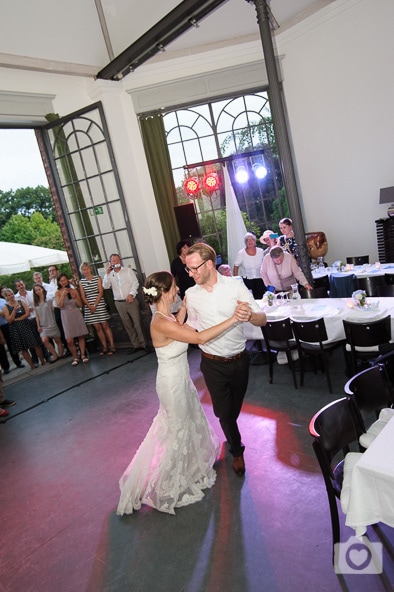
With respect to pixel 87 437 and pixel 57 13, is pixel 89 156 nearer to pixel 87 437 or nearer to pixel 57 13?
pixel 57 13

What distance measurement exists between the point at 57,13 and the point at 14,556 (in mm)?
6663

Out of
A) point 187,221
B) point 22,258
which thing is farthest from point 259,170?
point 22,258

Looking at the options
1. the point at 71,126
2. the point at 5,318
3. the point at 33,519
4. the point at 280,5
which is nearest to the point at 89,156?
the point at 71,126

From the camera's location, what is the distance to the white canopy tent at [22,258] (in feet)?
31.9

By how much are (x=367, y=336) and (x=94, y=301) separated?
5.08 metres

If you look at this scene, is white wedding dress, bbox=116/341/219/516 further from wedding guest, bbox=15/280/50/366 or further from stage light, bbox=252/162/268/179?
stage light, bbox=252/162/268/179

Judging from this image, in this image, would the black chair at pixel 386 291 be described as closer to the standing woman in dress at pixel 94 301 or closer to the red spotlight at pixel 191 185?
the red spotlight at pixel 191 185

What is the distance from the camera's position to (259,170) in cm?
813

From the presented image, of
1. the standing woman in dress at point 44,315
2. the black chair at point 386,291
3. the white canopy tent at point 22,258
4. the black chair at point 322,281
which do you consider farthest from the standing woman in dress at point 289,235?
the white canopy tent at point 22,258

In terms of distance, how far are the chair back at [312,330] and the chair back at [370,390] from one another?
1368 millimetres

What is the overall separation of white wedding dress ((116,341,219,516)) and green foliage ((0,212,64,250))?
14.5 metres

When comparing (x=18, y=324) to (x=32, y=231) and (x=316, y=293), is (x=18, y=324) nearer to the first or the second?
(x=316, y=293)

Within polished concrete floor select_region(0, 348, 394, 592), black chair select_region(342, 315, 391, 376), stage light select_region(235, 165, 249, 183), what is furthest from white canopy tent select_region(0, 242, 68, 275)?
black chair select_region(342, 315, 391, 376)

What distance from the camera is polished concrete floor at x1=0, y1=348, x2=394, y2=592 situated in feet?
7.52
